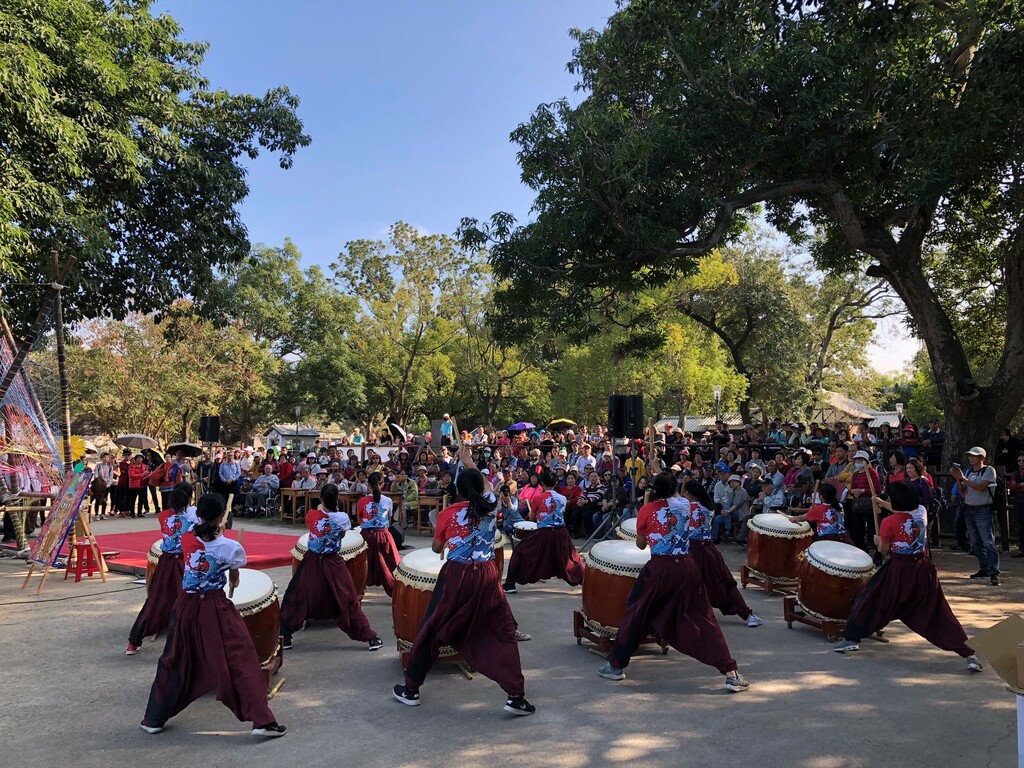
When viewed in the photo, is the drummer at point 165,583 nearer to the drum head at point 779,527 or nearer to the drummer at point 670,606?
the drummer at point 670,606

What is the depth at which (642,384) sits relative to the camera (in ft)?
96.2

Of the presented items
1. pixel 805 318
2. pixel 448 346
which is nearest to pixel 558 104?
pixel 805 318

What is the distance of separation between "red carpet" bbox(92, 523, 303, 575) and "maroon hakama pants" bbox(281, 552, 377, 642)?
2.95 metres

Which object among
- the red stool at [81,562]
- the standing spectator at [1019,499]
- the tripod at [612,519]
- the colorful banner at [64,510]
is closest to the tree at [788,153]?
the standing spectator at [1019,499]

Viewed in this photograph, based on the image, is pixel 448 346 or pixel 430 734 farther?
pixel 448 346

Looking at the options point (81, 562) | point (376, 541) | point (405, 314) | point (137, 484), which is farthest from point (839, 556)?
point (405, 314)

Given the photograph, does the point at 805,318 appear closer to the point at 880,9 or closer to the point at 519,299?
the point at 519,299

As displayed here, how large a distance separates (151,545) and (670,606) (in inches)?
346

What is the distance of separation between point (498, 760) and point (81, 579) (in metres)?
7.89

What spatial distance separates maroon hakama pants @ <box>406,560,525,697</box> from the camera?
5.12 metres

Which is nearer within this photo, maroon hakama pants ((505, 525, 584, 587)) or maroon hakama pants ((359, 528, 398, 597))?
maroon hakama pants ((359, 528, 398, 597))

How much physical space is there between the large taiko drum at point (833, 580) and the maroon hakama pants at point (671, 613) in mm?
1804

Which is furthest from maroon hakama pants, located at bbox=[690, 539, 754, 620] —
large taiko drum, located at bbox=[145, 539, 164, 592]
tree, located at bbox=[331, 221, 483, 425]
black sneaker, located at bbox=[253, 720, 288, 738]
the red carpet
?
A: tree, located at bbox=[331, 221, 483, 425]

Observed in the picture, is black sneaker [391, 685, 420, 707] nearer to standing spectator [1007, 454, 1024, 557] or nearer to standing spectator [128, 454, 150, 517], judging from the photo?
standing spectator [1007, 454, 1024, 557]
